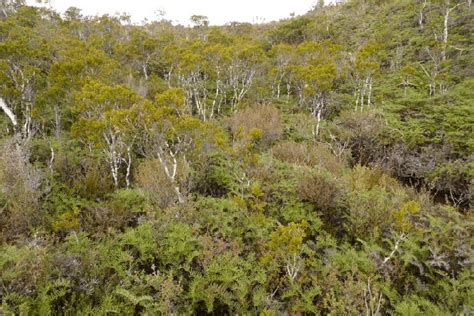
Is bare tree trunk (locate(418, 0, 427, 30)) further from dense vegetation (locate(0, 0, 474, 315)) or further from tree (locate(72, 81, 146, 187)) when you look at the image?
tree (locate(72, 81, 146, 187))

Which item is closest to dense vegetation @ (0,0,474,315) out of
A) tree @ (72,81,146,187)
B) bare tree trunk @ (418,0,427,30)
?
tree @ (72,81,146,187)

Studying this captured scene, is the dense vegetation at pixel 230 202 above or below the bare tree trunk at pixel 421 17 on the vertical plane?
below

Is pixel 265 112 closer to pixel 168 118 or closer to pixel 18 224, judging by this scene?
pixel 168 118

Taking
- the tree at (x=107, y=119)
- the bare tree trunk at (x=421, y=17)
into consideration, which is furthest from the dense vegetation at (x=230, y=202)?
the bare tree trunk at (x=421, y=17)

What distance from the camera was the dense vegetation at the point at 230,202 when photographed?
4.25m

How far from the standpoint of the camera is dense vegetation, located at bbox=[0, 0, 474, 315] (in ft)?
14.0

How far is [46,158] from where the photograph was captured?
28.6 ft

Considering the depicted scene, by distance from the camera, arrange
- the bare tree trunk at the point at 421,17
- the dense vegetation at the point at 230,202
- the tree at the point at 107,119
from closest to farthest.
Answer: the dense vegetation at the point at 230,202, the tree at the point at 107,119, the bare tree trunk at the point at 421,17

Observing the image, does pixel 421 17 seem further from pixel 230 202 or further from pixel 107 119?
pixel 107 119

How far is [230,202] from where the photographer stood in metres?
6.25

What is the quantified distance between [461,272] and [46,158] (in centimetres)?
1046

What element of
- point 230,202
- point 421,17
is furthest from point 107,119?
point 421,17

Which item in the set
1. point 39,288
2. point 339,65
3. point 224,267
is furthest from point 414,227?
point 339,65

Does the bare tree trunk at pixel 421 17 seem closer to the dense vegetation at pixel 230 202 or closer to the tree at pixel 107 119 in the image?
the dense vegetation at pixel 230 202
